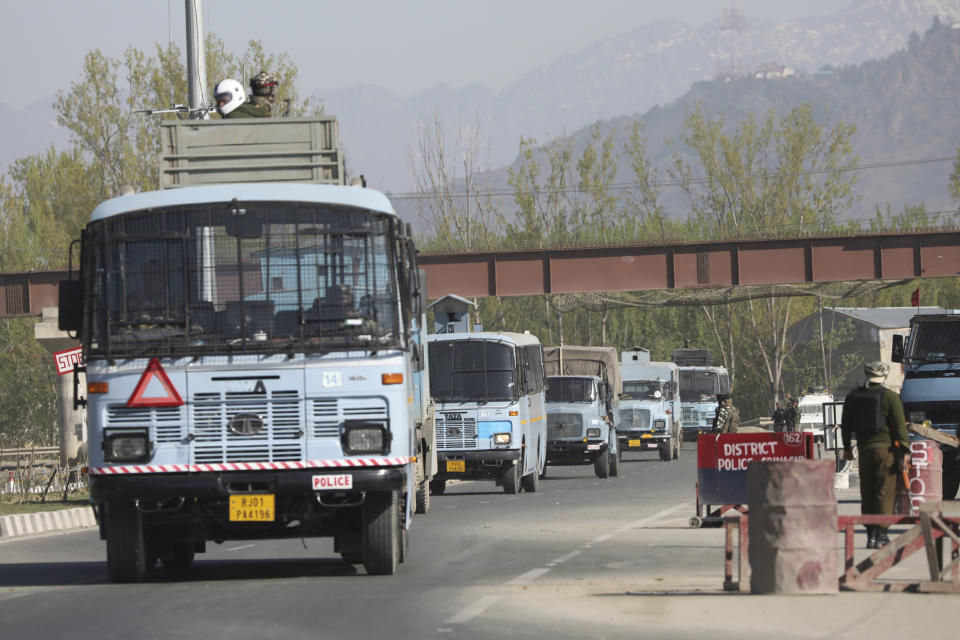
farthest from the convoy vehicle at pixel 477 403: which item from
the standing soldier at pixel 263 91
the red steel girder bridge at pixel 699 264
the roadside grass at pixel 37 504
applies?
the red steel girder bridge at pixel 699 264

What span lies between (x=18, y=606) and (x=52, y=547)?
720 cm

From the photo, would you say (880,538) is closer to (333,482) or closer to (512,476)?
(333,482)

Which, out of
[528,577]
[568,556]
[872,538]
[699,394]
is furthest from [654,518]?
[699,394]

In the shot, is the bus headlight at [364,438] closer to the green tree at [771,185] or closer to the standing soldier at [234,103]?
the standing soldier at [234,103]

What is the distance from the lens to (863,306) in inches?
5039

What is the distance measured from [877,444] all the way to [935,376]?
8.88 m

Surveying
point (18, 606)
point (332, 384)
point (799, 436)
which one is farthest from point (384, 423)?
point (799, 436)

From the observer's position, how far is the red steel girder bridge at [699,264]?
46812 millimetres

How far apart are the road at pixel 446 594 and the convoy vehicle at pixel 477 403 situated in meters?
8.17

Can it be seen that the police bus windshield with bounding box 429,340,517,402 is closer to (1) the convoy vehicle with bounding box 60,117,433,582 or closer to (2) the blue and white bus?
→ (1) the convoy vehicle with bounding box 60,117,433,582

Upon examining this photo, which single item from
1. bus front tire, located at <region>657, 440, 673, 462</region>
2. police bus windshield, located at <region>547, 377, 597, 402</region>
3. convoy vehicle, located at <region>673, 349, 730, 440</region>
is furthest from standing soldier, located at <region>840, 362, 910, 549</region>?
convoy vehicle, located at <region>673, 349, 730, 440</region>

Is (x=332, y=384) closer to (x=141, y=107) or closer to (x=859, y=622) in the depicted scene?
(x=859, y=622)

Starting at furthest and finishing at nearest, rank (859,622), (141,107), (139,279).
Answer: (141,107) → (139,279) → (859,622)

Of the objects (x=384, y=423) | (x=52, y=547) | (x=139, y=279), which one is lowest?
(x=52, y=547)
